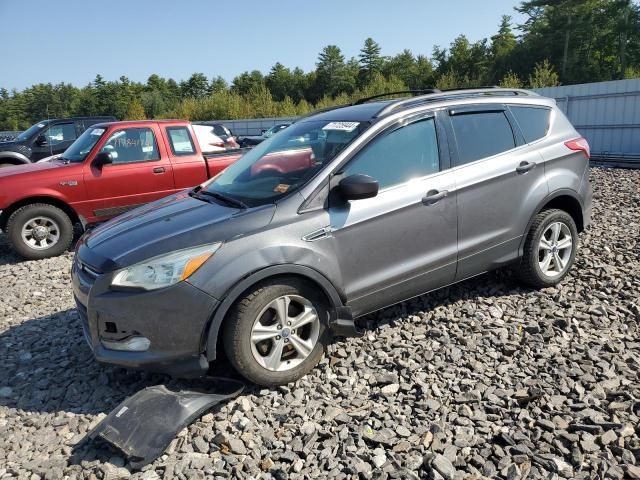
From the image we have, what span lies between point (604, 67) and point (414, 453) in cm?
6008

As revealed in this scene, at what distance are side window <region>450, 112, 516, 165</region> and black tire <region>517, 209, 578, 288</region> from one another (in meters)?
0.71

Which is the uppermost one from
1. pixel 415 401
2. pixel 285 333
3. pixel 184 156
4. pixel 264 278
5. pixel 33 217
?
pixel 184 156

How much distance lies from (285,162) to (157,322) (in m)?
1.62

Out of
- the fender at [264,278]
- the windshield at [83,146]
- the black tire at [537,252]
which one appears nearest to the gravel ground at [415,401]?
the black tire at [537,252]

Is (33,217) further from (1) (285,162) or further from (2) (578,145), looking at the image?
(2) (578,145)

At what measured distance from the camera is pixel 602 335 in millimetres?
3828

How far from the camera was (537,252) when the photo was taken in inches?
178

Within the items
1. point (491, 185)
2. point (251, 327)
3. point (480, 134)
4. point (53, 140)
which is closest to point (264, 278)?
point (251, 327)

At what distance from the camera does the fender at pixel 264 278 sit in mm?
3119

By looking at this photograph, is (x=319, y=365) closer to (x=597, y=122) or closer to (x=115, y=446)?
(x=115, y=446)

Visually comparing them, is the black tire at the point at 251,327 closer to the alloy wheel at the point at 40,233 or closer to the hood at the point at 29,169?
the alloy wheel at the point at 40,233

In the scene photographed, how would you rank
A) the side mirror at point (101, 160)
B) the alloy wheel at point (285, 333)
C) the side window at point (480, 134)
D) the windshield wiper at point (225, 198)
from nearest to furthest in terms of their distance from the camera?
1. the alloy wheel at point (285, 333)
2. the windshield wiper at point (225, 198)
3. the side window at point (480, 134)
4. the side mirror at point (101, 160)

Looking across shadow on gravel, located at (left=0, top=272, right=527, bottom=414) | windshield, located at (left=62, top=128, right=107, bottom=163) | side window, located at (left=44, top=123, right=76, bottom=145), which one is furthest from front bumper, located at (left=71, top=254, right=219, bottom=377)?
side window, located at (left=44, top=123, right=76, bottom=145)

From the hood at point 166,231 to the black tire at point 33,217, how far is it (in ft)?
12.2
